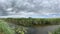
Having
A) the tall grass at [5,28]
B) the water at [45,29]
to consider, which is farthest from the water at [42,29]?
the tall grass at [5,28]

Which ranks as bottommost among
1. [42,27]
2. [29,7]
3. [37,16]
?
[42,27]

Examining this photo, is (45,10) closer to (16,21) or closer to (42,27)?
(42,27)

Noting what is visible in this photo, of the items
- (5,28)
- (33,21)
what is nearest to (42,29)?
(33,21)

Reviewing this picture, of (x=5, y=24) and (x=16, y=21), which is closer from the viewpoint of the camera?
(x=5, y=24)

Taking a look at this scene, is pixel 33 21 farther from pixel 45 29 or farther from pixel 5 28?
pixel 5 28

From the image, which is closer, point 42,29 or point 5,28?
point 5,28

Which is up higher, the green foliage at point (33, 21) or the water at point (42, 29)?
the green foliage at point (33, 21)

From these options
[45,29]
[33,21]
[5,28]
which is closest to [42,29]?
[45,29]

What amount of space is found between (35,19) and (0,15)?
525 millimetres

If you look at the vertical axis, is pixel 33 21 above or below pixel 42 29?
above

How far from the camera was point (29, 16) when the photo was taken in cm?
206

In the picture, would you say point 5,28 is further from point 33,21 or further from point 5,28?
point 33,21

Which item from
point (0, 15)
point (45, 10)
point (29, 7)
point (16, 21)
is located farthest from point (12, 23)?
point (45, 10)

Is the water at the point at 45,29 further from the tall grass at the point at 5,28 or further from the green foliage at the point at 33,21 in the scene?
the tall grass at the point at 5,28
